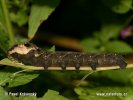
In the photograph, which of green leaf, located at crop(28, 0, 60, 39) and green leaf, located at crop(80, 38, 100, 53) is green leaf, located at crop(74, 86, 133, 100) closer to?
green leaf, located at crop(28, 0, 60, 39)

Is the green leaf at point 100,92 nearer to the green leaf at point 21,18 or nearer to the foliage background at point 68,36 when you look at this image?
the foliage background at point 68,36

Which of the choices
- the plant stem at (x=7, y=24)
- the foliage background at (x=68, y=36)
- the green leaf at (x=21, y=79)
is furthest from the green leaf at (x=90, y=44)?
the green leaf at (x=21, y=79)

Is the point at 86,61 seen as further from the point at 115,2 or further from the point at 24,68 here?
the point at 115,2

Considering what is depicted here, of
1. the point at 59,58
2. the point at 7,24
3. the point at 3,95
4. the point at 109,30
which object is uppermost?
the point at 109,30

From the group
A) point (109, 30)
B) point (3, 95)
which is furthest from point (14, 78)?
point (109, 30)

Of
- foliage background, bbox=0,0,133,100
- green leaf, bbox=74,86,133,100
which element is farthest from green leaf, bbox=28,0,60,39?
green leaf, bbox=74,86,133,100

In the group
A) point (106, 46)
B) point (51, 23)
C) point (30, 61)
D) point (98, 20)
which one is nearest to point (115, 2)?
point (106, 46)

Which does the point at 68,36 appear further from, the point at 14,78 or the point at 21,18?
the point at 14,78
